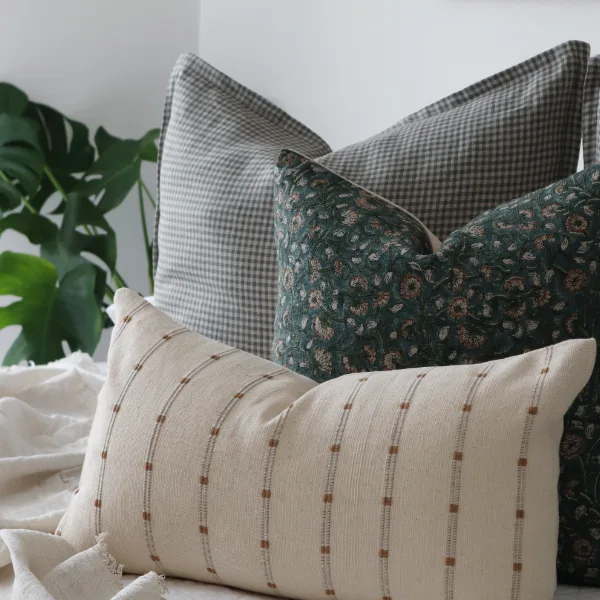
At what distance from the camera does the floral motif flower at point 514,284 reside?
0.83 m

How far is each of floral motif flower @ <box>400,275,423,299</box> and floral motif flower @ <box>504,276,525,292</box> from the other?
0.26ft

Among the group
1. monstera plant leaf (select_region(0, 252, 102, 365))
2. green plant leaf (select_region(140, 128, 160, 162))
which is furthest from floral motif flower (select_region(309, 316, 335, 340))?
green plant leaf (select_region(140, 128, 160, 162))

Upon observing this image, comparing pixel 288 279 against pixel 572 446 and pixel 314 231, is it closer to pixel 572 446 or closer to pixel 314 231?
pixel 314 231

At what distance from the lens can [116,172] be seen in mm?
2244

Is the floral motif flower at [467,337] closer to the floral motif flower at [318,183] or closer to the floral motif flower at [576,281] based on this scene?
the floral motif flower at [576,281]

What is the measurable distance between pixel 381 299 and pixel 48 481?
0.48 m

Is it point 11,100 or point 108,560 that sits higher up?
point 11,100

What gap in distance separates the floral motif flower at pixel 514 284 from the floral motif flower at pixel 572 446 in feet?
0.45

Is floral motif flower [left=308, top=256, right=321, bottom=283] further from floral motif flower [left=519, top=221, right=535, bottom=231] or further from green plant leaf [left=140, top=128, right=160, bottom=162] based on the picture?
green plant leaf [left=140, top=128, right=160, bottom=162]

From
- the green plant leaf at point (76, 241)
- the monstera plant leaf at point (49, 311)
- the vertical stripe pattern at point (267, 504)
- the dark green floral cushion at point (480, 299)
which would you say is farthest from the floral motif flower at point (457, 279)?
the green plant leaf at point (76, 241)

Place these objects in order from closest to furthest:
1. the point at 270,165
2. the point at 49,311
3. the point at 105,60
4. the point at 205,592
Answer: the point at 205,592 < the point at 270,165 < the point at 49,311 < the point at 105,60

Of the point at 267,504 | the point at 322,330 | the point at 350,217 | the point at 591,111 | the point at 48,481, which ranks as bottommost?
the point at 48,481

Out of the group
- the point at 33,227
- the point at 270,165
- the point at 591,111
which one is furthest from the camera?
the point at 33,227

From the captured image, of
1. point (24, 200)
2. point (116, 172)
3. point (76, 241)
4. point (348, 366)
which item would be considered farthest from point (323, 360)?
point (24, 200)
